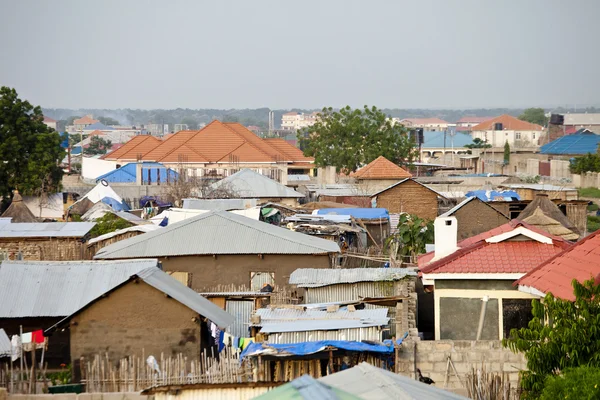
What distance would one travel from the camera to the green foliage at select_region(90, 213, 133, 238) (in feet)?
98.0

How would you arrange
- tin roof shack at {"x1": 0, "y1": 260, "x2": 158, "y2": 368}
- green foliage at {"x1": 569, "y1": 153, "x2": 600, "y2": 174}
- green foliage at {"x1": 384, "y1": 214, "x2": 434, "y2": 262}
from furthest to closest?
green foliage at {"x1": 569, "y1": 153, "x2": 600, "y2": 174}, green foliage at {"x1": 384, "y1": 214, "x2": 434, "y2": 262}, tin roof shack at {"x1": 0, "y1": 260, "x2": 158, "y2": 368}

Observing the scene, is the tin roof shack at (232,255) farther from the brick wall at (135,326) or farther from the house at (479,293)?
the house at (479,293)

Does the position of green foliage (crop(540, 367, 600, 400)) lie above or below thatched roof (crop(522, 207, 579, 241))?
above

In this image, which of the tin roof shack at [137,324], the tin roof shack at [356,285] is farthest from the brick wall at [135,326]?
the tin roof shack at [356,285]

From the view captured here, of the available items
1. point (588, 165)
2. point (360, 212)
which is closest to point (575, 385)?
point (360, 212)

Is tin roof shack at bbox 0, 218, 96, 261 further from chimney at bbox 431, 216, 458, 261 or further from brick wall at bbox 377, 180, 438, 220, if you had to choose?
brick wall at bbox 377, 180, 438, 220

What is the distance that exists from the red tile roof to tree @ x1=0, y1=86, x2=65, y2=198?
33470 millimetres

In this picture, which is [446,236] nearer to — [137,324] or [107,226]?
[137,324]

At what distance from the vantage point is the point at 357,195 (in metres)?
44.6

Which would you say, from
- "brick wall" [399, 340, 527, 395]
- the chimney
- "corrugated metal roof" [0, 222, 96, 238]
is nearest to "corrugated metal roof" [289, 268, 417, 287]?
the chimney

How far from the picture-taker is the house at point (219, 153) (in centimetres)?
6412

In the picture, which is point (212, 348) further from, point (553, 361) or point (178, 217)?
point (178, 217)

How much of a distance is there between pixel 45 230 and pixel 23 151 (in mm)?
19267

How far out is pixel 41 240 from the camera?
2808cm
